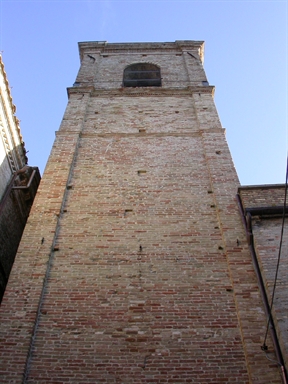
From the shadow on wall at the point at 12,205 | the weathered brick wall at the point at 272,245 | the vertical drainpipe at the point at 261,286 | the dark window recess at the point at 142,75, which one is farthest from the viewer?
the dark window recess at the point at 142,75

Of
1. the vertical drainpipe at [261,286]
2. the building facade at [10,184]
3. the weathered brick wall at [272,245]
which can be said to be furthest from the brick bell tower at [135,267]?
the building facade at [10,184]

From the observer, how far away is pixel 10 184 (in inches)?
433

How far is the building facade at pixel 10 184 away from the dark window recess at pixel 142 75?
4.97 m

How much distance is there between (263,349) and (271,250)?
1.66m

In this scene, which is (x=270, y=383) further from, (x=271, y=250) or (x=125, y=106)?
(x=125, y=106)

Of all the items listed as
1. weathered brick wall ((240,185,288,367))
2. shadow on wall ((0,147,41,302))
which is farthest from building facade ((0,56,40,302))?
weathered brick wall ((240,185,288,367))

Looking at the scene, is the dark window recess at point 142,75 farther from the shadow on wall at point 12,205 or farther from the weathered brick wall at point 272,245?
the weathered brick wall at point 272,245

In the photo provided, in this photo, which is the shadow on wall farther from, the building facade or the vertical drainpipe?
the vertical drainpipe

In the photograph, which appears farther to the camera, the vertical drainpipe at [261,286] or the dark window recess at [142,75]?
the dark window recess at [142,75]

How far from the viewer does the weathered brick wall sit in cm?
602

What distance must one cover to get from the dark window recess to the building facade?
196 inches

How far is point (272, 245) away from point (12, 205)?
7154 millimetres

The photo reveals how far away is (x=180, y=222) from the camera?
8.41 metres

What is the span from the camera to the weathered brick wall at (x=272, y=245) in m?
6.02
